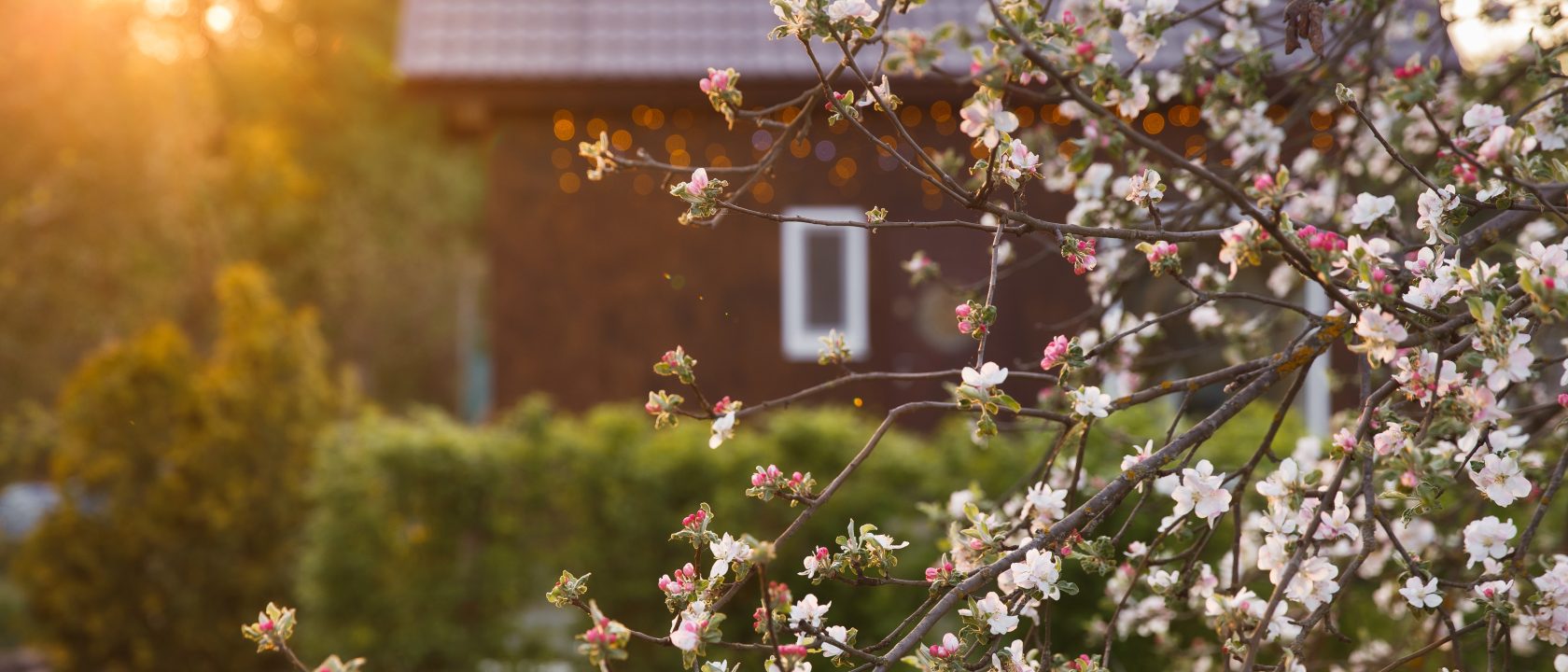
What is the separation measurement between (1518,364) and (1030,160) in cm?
67

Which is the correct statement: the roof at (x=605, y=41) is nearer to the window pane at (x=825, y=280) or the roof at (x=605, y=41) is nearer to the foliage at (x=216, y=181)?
the foliage at (x=216, y=181)

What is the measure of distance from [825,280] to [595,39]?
2074 millimetres

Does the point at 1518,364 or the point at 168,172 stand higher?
the point at 168,172

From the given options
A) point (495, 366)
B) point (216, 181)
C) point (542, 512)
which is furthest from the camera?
point (216, 181)

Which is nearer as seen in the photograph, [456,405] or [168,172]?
[168,172]

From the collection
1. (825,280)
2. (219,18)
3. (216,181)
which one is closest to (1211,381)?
(825,280)

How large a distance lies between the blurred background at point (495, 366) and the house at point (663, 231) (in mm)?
21

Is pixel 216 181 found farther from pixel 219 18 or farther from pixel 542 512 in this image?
pixel 542 512

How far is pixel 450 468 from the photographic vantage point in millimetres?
5281

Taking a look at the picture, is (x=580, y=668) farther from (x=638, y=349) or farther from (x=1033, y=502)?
(x=1033, y=502)

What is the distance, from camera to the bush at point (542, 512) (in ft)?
16.0

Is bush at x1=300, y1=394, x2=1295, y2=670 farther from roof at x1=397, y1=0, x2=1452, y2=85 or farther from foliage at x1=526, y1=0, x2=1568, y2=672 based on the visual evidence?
roof at x1=397, y1=0, x2=1452, y2=85

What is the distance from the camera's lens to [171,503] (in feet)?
21.6

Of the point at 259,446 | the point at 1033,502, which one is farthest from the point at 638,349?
the point at 1033,502
